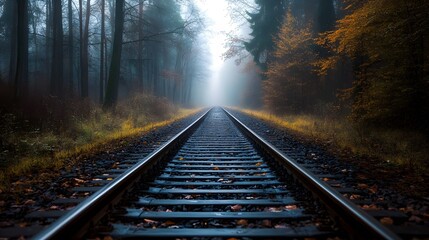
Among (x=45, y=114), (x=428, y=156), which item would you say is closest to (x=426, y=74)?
(x=428, y=156)

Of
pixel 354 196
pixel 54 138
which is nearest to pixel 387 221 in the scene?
pixel 354 196

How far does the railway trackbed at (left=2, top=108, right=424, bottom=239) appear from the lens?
8.75 feet

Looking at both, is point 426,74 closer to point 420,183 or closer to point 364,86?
point 364,86

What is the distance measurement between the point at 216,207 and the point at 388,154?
16.4 ft

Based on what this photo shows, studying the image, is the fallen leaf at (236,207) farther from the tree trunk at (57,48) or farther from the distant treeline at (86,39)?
the tree trunk at (57,48)

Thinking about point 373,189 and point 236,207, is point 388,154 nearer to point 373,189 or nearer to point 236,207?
point 373,189

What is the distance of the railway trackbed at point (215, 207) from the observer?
8.75 ft

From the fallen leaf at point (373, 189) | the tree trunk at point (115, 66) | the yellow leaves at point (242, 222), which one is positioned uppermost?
the tree trunk at point (115, 66)

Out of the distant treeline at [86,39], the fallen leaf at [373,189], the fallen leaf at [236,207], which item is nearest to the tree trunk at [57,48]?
the distant treeline at [86,39]

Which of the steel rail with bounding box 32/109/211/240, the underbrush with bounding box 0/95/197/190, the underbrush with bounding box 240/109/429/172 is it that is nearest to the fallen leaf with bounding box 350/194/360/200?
the underbrush with bounding box 240/109/429/172

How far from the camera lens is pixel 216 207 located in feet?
11.6

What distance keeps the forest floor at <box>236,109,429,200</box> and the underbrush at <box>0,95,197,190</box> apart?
18.4ft

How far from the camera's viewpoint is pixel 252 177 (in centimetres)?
480

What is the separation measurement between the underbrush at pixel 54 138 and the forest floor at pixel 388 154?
18.4 feet
